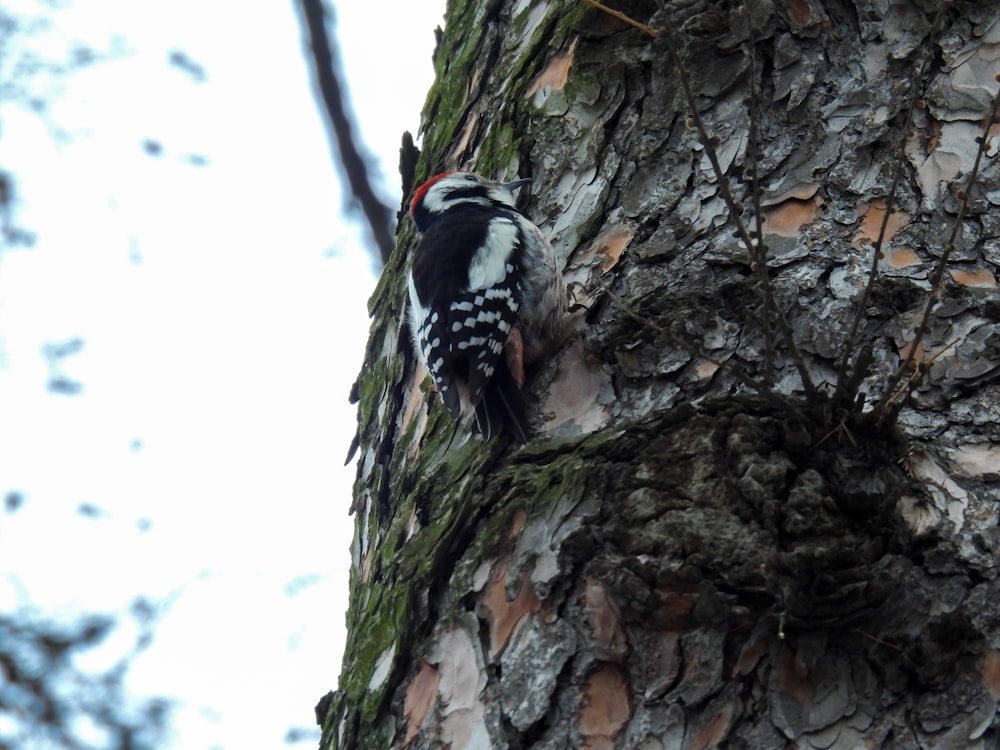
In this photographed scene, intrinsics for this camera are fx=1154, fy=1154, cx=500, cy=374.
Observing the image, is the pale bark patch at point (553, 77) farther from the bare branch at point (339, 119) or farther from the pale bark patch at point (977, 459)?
the bare branch at point (339, 119)

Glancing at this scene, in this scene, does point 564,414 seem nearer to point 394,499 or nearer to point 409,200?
point 394,499

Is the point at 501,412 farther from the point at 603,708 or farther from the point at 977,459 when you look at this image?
the point at 977,459

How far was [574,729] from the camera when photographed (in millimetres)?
1597

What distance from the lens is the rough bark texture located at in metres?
1.56

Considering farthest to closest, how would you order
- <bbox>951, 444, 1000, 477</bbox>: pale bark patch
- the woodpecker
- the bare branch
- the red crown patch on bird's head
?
the bare branch
the red crown patch on bird's head
the woodpecker
<bbox>951, 444, 1000, 477</bbox>: pale bark patch

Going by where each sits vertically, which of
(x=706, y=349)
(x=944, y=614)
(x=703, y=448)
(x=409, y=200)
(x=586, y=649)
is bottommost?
(x=944, y=614)

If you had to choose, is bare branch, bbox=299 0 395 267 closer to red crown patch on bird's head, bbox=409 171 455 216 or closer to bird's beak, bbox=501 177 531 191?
red crown patch on bird's head, bbox=409 171 455 216

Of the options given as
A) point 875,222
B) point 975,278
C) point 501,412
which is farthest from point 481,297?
point 975,278

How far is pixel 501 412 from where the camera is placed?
7.37 ft

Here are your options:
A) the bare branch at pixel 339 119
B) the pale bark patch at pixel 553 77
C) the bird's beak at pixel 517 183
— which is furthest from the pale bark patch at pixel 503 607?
the bare branch at pixel 339 119

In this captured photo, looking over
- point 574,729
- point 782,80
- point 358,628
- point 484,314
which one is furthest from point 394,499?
point 782,80

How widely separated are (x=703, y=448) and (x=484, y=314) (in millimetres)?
1263

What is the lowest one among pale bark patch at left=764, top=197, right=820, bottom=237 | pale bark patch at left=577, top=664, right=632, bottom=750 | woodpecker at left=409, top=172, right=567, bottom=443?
pale bark patch at left=577, top=664, right=632, bottom=750

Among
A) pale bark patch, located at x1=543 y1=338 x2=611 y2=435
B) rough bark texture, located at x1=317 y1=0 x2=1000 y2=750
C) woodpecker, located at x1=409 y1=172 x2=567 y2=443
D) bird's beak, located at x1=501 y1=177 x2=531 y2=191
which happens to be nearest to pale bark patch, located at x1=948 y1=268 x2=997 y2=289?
rough bark texture, located at x1=317 y1=0 x2=1000 y2=750
